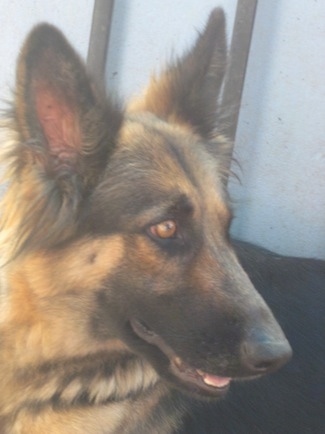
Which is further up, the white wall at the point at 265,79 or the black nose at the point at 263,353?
the white wall at the point at 265,79

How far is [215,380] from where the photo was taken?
7.74 ft

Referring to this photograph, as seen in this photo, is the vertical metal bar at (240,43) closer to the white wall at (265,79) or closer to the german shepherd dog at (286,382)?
the white wall at (265,79)

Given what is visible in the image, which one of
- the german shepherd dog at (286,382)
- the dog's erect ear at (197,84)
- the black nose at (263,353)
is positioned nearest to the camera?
the black nose at (263,353)

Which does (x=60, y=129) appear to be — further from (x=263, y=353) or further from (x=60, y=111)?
(x=263, y=353)

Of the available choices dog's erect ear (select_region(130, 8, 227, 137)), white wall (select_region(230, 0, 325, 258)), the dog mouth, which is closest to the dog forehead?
dog's erect ear (select_region(130, 8, 227, 137))

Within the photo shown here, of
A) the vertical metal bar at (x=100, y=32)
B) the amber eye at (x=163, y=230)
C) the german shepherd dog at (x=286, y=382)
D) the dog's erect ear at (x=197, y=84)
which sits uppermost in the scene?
the vertical metal bar at (x=100, y=32)

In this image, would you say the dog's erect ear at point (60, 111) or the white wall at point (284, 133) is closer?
the dog's erect ear at point (60, 111)

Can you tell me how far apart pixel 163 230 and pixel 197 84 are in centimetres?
72

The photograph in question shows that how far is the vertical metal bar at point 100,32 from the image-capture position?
12.1 ft

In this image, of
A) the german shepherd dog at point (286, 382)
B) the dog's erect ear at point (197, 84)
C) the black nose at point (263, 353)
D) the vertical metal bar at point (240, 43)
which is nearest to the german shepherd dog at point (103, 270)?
the black nose at point (263, 353)

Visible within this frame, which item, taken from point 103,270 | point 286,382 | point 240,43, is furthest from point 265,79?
point 103,270

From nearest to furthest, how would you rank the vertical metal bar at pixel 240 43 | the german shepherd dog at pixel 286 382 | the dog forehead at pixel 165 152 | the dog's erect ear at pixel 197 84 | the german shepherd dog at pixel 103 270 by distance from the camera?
the german shepherd dog at pixel 103 270
the dog forehead at pixel 165 152
the dog's erect ear at pixel 197 84
the german shepherd dog at pixel 286 382
the vertical metal bar at pixel 240 43

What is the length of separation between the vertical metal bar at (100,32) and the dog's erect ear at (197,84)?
878 mm

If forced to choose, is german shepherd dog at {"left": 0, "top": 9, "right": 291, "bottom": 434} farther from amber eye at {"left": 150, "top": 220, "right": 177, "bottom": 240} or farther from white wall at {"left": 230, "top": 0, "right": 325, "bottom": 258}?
white wall at {"left": 230, "top": 0, "right": 325, "bottom": 258}
